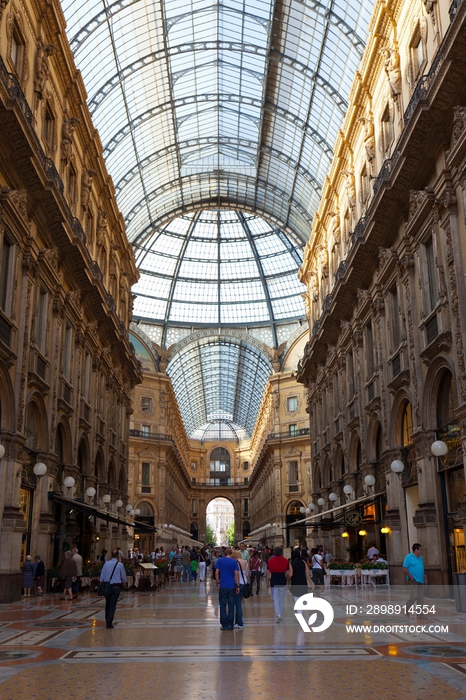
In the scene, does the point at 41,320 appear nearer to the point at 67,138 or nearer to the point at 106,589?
the point at 67,138

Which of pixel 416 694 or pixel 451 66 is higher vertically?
pixel 451 66

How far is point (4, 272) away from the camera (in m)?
20.2

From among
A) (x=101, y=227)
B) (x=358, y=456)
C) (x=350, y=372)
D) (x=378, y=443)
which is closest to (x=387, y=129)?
(x=350, y=372)

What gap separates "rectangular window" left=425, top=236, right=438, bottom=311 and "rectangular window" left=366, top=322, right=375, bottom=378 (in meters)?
8.03

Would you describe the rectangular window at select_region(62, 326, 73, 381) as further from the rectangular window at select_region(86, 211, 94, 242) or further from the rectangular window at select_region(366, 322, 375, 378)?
the rectangular window at select_region(366, 322, 375, 378)

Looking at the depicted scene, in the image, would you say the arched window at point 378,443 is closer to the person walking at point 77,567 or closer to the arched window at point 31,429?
the person walking at point 77,567

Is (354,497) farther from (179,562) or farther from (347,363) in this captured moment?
(179,562)

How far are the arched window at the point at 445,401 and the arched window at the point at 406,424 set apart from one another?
9.24 feet

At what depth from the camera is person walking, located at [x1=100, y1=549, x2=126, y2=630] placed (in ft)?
44.1

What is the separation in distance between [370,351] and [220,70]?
24201 mm

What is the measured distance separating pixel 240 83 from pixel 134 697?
142ft

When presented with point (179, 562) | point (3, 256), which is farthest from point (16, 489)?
point (179, 562)

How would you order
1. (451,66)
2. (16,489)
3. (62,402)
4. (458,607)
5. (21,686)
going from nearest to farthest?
(21,686) → (458,607) → (451,66) → (16,489) → (62,402)

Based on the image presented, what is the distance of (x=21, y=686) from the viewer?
762 centimetres
